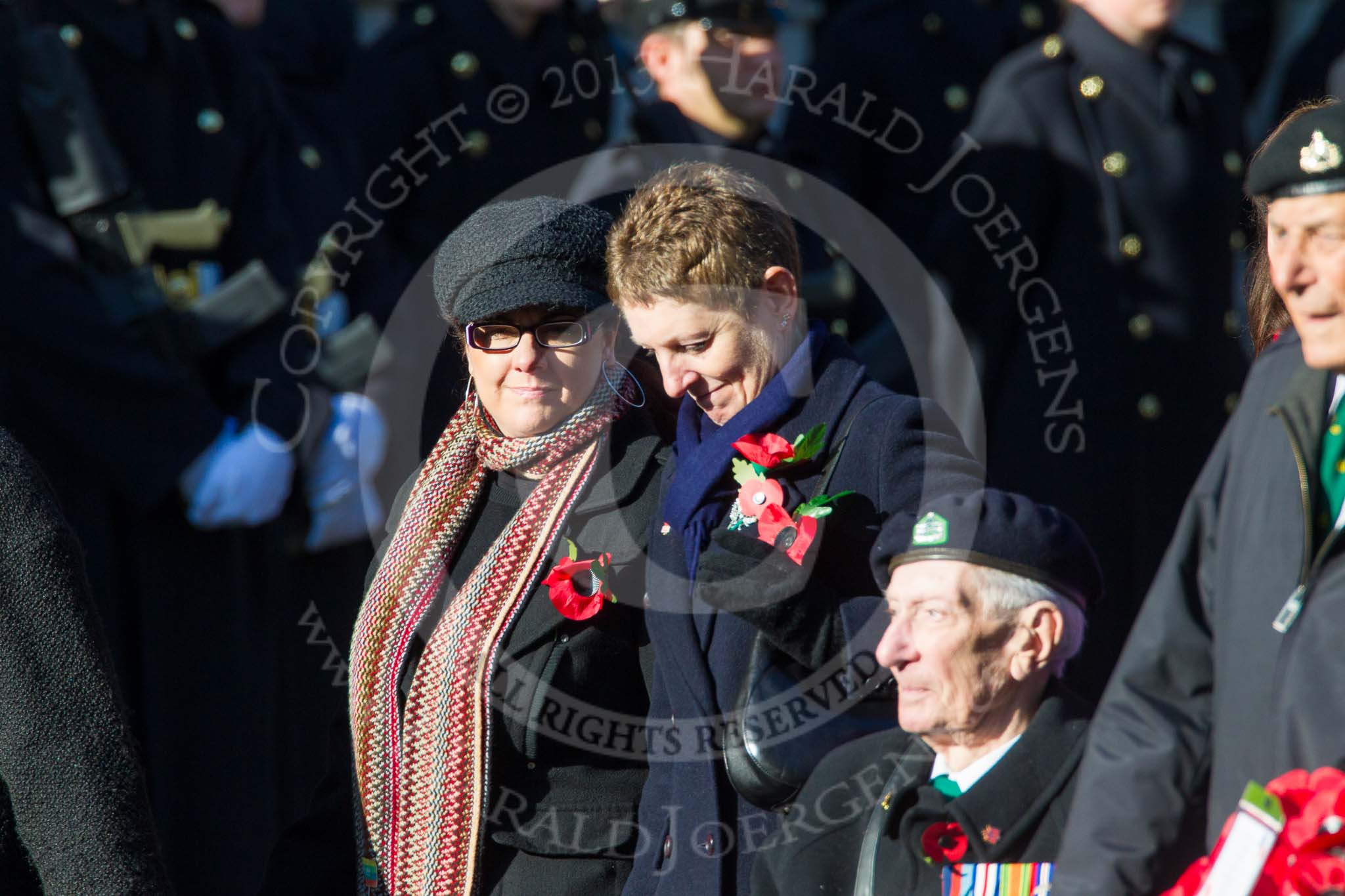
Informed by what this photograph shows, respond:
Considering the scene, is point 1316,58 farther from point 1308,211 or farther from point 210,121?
point 1308,211

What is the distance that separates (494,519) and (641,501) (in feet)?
0.98

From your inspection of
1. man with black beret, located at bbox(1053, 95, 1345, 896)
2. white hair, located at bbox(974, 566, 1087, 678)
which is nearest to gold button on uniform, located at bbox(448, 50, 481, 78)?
white hair, located at bbox(974, 566, 1087, 678)

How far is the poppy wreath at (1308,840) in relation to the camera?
1.95 metres

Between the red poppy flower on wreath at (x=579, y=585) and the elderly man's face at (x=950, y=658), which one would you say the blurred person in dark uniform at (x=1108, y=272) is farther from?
the elderly man's face at (x=950, y=658)

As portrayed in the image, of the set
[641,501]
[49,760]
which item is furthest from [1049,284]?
[49,760]

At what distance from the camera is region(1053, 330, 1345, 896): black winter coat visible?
80.9 inches

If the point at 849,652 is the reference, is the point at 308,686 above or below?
below

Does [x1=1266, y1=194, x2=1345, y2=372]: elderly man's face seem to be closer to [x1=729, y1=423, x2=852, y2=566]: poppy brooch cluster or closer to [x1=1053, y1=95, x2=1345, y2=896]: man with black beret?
[x1=1053, y1=95, x2=1345, y2=896]: man with black beret

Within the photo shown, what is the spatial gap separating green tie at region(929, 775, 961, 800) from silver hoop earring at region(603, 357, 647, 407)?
0.97 meters

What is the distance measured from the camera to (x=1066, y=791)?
238 centimetres

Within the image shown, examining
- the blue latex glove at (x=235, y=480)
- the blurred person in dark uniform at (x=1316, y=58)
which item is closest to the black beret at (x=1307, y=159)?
the blue latex glove at (x=235, y=480)

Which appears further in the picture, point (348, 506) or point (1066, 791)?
point (348, 506)

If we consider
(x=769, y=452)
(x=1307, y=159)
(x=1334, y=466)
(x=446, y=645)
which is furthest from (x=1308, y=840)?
(x=446, y=645)

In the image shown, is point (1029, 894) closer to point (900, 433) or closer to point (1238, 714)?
point (1238, 714)
